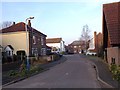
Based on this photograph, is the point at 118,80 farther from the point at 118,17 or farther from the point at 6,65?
the point at 6,65

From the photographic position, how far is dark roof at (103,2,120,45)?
1878 centimetres

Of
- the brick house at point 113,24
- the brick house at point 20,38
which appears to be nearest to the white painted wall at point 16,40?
the brick house at point 20,38

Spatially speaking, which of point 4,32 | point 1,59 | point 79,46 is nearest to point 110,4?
point 1,59

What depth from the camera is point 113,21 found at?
20.9 metres

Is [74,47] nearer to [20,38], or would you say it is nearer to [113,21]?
[20,38]

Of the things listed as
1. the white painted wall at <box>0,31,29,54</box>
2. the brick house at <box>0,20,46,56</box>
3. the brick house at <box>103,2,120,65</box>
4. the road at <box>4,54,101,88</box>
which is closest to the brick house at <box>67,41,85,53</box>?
the brick house at <box>0,20,46,56</box>

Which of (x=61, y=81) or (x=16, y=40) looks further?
(x=16, y=40)

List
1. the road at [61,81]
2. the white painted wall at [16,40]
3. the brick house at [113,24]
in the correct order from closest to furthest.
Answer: the road at [61,81]
the brick house at [113,24]
the white painted wall at [16,40]

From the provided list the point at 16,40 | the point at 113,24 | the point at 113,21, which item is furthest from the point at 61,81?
the point at 16,40

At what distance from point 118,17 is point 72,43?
5507 inches

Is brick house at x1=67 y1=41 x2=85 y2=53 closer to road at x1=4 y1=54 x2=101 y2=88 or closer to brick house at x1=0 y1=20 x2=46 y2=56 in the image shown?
brick house at x1=0 y1=20 x2=46 y2=56

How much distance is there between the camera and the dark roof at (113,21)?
→ 61.6 ft

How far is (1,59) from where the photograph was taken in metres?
34.2

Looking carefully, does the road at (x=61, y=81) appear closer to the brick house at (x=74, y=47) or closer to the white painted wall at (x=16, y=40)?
the white painted wall at (x=16, y=40)
